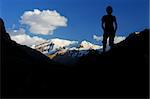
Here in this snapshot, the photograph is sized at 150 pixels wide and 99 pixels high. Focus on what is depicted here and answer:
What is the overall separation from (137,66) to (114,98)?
2.51 meters

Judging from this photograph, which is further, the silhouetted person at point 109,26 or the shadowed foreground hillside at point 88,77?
the silhouetted person at point 109,26

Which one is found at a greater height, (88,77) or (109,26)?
(109,26)

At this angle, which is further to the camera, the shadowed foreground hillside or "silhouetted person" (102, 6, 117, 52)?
"silhouetted person" (102, 6, 117, 52)

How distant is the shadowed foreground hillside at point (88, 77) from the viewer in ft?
44.2

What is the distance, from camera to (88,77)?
14484mm

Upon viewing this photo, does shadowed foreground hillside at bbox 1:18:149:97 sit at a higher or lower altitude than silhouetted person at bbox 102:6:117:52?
lower

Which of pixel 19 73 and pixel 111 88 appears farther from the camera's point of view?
pixel 19 73

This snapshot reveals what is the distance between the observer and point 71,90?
543 inches

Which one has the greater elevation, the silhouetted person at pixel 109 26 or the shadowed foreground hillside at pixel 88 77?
the silhouetted person at pixel 109 26

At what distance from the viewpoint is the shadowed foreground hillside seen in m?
13.5

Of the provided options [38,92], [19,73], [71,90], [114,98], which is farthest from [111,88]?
[19,73]

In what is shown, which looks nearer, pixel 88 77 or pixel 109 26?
pixel 88 77

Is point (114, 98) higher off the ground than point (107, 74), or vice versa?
point (107, 74)

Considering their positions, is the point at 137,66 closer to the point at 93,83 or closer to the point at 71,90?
the point at 93,83
